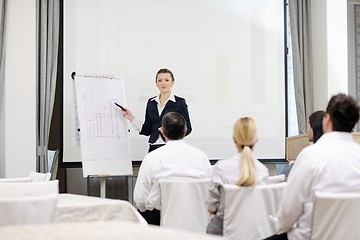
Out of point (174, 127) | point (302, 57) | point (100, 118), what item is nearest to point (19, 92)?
point (100, 118)

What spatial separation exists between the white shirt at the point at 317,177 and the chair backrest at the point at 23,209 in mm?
1050

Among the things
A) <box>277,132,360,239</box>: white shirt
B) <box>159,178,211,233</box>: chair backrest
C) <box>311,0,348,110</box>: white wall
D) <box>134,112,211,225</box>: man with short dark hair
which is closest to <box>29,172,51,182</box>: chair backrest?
<box>134,112,211,225</box>: man with short dark hair

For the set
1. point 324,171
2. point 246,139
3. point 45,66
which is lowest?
point 324,171

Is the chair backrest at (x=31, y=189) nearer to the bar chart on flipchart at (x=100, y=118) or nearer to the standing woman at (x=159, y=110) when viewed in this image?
the bar chart on flipchart at (x=100, y=118)

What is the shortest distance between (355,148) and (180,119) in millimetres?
1375

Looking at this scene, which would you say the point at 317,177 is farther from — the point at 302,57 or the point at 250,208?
the point at 302,57

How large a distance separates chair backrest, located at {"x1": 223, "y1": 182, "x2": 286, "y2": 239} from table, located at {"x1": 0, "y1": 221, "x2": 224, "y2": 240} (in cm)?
199

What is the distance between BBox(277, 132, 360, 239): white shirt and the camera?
2.29m

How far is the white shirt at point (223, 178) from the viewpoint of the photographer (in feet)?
9.53

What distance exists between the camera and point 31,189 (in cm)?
259

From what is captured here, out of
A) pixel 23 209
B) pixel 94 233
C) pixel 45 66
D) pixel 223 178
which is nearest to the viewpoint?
pixel 94 233

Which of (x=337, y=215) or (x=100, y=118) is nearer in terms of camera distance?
(x=337, y=215)

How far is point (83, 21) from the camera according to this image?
527 centimetres

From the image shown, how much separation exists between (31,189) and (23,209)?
1.66ft
